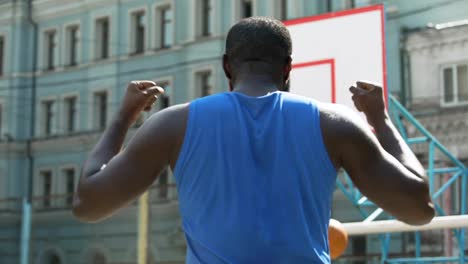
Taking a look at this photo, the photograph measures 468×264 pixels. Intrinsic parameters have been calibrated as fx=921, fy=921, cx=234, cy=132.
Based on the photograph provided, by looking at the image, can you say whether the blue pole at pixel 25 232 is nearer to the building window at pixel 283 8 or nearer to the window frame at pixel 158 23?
the window frame at pixel 158 23

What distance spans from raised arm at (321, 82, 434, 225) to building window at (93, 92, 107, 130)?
29.2m

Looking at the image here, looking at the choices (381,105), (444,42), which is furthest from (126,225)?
(381,105)

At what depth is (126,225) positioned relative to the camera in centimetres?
2856

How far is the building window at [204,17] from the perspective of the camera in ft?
93.5

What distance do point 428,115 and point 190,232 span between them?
2150 centimetres

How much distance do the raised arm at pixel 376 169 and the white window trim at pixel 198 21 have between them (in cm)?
2590

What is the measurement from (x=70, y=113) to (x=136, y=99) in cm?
3056

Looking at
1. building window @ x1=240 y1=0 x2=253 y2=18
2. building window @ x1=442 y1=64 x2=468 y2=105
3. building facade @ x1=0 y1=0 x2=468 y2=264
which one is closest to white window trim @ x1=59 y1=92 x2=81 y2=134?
building facade @ x1=0 y1=0 x2=468 y2=264

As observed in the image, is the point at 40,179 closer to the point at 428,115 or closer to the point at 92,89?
the point at 92,89

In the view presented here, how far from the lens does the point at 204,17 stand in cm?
2869

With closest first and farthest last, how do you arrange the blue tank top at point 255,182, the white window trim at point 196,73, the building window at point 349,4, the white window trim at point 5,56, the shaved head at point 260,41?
the blue tank top at point 255,182 → the shaved head at point 260,41 → the building window at point 349,4 → the white window trim at point 196,73 → the white window trim at point 5,56

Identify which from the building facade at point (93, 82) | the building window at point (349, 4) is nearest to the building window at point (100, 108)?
the building facade at point (93, 82)

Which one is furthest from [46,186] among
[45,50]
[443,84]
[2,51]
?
[443,84]

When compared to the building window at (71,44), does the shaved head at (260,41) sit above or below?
below
